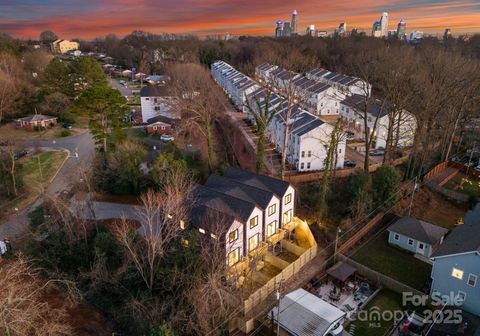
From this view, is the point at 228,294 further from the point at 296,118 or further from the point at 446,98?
the point at 446,98

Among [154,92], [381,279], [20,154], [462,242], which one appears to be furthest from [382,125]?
[20,154]

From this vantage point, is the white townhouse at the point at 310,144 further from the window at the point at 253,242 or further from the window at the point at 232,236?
the window at the point at 232,236

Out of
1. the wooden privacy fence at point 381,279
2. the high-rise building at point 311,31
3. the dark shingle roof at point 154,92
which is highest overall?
the high-rise building at point 311,31

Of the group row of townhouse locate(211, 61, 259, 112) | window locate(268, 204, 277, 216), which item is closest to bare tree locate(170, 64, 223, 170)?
row of townhouse locate(211, 61, 259, 112)

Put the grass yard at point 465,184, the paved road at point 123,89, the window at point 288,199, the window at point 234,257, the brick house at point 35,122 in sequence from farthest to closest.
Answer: the paved road at point 123,89
the brick house at point 35,122
the grass yard at point 465,184
the window at point 288,199
the window at point 234,257

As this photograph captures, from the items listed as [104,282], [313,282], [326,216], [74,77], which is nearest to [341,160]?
[326,216]

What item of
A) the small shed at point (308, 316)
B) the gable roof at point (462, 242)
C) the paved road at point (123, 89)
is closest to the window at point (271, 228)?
the small shed at point (308, 316)

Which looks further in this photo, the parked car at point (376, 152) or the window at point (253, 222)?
the parked car at point (376, 152)
